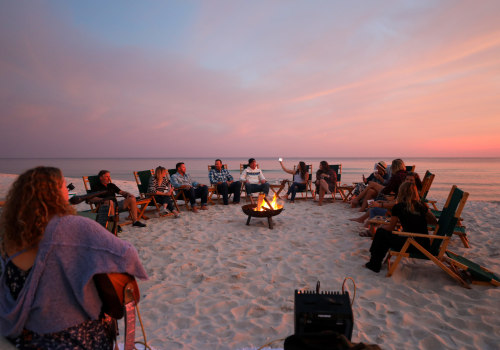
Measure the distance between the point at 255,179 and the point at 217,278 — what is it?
524cm

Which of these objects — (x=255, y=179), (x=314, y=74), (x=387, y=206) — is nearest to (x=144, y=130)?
(x=314, y=74)

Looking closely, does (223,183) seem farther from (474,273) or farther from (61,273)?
(61,273)

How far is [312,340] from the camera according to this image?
1.12 m

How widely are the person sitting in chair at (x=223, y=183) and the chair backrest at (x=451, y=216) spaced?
210 inches

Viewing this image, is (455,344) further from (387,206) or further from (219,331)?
(387,206)

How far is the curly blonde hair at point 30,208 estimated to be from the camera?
3.36 feet

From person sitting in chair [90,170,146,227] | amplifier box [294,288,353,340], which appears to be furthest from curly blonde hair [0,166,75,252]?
person sitting in chair [90,170,146,227]

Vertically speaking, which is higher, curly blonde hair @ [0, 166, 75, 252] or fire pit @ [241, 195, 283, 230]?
curly blonde hair @ [0, 166, 75, 252]

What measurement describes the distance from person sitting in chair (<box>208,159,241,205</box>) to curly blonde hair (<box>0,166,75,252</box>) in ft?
20.7

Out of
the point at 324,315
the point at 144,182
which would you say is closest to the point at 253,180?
the point at 144,182

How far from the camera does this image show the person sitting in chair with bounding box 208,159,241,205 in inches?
295

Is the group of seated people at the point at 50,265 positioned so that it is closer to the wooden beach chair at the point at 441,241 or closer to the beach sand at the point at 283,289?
the beach sand at the point at 283,289

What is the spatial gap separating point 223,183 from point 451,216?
220 inches

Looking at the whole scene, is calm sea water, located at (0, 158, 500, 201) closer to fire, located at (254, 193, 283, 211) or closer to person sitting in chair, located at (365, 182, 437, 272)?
fire, located at (254, 193, 283, 211)
